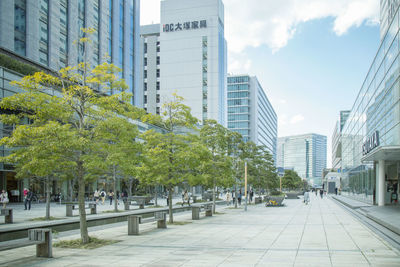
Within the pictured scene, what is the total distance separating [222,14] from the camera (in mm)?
105875

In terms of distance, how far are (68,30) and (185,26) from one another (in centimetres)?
6230

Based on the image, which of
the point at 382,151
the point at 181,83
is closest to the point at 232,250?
the point at 382,151

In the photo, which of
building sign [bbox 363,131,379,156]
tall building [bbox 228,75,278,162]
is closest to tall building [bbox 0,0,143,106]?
building sign [bbox 363,131,379,156]

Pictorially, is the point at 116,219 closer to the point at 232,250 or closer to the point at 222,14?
the point at 232,250

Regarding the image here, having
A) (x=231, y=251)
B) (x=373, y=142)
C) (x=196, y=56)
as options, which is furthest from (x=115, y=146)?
(x=196, y=56)

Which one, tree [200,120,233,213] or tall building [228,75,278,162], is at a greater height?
tall building [228,75,278,162]

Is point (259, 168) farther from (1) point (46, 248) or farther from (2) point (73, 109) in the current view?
(1) point (46, 248)

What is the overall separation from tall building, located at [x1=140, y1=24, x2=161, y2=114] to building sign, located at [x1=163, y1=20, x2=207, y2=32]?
4.40 meters

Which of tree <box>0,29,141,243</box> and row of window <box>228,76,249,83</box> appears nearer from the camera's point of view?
tree <box>0,29,141,243</box>

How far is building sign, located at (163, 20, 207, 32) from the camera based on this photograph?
10181cm

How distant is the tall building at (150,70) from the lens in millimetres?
102250

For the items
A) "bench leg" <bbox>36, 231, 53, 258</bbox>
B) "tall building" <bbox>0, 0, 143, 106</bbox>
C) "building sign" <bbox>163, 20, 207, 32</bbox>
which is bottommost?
"bench leg" <bbox>36, 231, 53, 258</bbox>

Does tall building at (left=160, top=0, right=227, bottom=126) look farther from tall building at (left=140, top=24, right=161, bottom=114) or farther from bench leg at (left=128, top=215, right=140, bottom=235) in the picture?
bench leg at (left=128, top=215, right=140, bottom=235)

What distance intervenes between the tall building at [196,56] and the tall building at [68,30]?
36.1 meters
